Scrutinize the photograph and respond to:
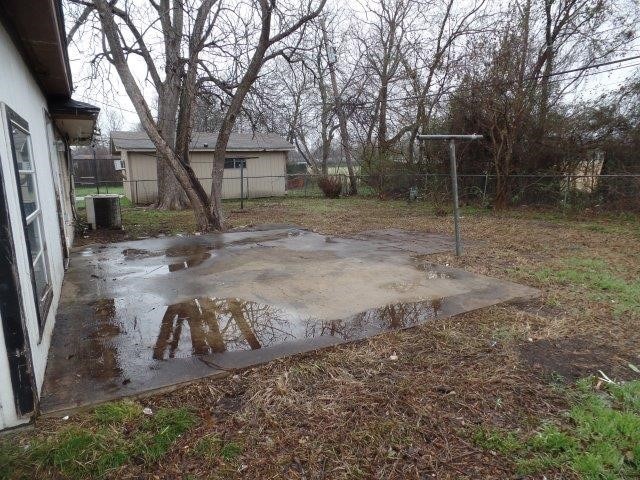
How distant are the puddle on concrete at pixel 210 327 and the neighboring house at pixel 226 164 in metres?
13.0

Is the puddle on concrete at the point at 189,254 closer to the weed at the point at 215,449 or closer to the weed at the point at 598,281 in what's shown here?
the weed at the point at 215,449

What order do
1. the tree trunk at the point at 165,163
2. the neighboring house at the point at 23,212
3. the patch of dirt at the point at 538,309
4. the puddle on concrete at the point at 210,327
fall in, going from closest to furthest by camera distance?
the neighboring house at the point at 23,212, the puddle on concrete at the point at 210,327, the patch of dirt at the point at 538,309, the tree trunk at the point at 165,163

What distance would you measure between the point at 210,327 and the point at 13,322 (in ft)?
5.44

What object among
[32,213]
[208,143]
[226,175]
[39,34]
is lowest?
[32,213]

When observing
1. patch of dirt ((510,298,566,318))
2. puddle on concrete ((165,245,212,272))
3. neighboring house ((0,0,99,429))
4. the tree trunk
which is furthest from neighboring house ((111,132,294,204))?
patch of dirt ((510,298,566,318))

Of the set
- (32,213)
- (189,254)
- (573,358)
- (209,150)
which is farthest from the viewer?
(209,150)

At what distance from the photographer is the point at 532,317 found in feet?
12.8

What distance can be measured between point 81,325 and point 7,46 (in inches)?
93.5

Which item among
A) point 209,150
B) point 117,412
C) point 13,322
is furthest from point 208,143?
point 117,412

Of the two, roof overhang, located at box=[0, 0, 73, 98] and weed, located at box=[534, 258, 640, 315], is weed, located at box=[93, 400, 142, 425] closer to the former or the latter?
roof overhang, located at box=[0, 0, 73, 98]

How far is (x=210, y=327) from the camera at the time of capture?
3730 millimetres

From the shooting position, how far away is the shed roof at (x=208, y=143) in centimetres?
1727

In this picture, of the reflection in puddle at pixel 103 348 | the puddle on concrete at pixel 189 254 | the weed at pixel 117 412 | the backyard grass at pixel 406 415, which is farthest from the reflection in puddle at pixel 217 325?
the puddle on concrete at pixel 189 254

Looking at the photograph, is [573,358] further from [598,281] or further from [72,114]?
[72,114]
